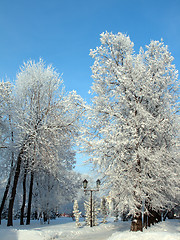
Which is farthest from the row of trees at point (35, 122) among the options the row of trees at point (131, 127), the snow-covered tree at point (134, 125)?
the snow-covered tree at point (134, 125)

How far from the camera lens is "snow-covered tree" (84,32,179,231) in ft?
32.6

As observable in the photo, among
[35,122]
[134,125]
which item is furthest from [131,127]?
[35,122]

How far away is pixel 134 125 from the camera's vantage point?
10.4 m

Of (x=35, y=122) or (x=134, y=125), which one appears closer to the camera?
(x=134, y=125)

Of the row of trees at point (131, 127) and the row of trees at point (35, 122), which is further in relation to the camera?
the row of trees at point (35, 122)

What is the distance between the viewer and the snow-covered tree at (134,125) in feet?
32.6

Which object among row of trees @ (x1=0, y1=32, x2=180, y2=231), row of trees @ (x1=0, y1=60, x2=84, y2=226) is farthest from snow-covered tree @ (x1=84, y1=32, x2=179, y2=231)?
row of trees @ (x1=0, y1=60, x2=84, y2=226)

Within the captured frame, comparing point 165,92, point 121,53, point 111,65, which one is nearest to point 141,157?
point 165,92

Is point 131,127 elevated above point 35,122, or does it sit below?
below

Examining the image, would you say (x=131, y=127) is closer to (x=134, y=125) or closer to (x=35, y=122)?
(x=134, y=125)

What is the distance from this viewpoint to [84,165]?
37.9 ft

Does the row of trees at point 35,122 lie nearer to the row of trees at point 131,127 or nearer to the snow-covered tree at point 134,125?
the row of trees at point 131,127

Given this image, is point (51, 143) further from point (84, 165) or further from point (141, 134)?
point (141, 134)

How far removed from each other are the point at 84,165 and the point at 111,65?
226 inches
